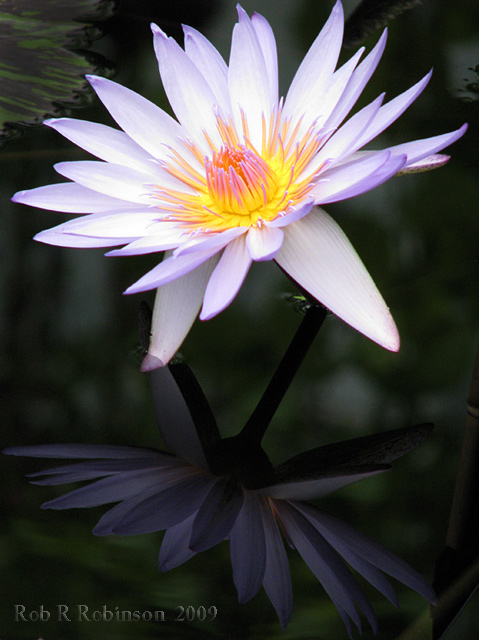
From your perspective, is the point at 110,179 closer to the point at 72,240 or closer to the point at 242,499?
the point at 72,240

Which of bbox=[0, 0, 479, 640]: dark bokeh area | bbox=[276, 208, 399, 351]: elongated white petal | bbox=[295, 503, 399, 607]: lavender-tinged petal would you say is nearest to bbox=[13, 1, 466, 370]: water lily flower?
bbox=[276, 208, 399, 351]: elongated white petal

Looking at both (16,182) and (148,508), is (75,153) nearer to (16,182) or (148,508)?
(16,182)

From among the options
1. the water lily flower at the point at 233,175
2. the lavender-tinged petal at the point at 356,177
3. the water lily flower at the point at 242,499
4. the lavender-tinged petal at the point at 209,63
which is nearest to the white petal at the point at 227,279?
the water lily flower at the point at 233,175

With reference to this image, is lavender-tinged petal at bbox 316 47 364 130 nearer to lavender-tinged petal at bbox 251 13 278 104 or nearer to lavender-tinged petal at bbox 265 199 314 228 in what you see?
lavender-tinged petal at bbox 251 13 278 104

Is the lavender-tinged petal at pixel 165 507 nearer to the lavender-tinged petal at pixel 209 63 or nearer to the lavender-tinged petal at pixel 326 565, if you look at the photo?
the lavender-tinged petal at pixel 326 565

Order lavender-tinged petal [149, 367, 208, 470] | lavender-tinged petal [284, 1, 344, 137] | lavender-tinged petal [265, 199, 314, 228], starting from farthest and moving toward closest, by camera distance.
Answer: lavender-tinged petal [284, 1, 344, 137] → lavender-tinged petal [149, 367, 208, 470] → lavender-tinged petal [265, 199, 314, 228]

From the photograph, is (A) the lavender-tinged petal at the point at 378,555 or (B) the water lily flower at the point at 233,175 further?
(B) the water lily flower at the point at 233,175

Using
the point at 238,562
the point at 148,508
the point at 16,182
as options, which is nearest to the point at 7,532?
the point at 148,508
